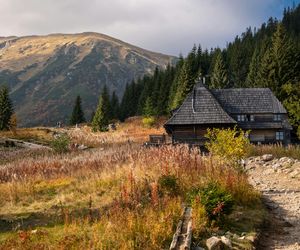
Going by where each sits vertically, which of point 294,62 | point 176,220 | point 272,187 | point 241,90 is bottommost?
point 272,187

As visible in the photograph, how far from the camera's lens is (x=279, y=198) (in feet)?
50.8

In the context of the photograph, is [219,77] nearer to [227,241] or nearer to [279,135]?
[279,135]

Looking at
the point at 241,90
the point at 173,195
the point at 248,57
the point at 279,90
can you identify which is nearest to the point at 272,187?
the point at 173,195

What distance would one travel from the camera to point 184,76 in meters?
72.7

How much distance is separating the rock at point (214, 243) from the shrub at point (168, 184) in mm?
3312

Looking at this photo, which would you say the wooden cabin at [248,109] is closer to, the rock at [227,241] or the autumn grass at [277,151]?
the autumn grass at [277,151]

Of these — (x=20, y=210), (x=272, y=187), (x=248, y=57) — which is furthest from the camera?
(x=248, y=57)

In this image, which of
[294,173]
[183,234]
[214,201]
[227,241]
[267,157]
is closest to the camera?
[183,234]

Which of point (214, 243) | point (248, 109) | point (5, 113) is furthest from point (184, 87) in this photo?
point (214, 243)

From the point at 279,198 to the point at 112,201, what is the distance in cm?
730

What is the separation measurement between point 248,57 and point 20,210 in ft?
320

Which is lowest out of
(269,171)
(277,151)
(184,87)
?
(269,171)

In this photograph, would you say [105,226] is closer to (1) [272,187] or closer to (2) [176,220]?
(2) [176,220]

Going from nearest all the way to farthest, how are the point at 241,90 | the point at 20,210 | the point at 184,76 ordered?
the point at 20,210 < the point at 241,90 < the point at 184,76
